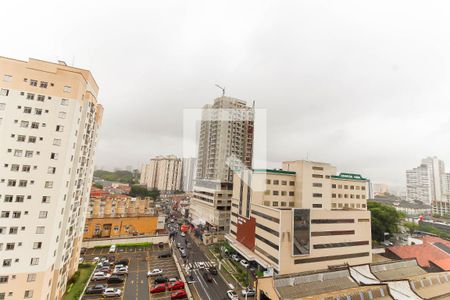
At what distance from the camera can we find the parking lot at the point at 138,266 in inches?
875

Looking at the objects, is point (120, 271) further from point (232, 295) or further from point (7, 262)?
point (232, 295)

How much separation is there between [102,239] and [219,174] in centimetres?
2730

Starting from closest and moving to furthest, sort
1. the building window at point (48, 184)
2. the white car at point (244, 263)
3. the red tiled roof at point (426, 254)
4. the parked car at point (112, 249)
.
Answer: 1. the building window at point (48, 184)
2. the white car at point (244, 263)
3. the red tiled roof at point (426, 254)
4. the parked car at point (112, 249)

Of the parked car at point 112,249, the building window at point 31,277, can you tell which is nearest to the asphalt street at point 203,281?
the parked car at point 112,249

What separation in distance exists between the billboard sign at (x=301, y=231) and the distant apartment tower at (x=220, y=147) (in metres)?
23.1

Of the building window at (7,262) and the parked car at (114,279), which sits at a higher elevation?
the building window at (7,262)

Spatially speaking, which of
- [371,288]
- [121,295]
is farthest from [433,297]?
[121,295]

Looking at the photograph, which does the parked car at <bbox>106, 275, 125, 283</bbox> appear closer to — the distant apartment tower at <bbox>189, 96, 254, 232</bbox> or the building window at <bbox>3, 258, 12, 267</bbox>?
the building window at <bbox>3, 258, 12, 267</bbox>

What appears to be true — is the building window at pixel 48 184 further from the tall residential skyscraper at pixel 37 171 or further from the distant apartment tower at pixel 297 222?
the distant apartment tower at pixel 297 222

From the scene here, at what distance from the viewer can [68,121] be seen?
19625 millimetres

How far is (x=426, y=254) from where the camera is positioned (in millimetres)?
32125

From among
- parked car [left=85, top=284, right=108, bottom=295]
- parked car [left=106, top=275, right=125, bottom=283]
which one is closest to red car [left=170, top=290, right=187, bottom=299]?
parked car [left=106, top=275, right=125, bottom=283]

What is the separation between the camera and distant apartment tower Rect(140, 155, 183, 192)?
3558 inches

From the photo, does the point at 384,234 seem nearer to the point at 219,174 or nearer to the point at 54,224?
the point at 219,174
